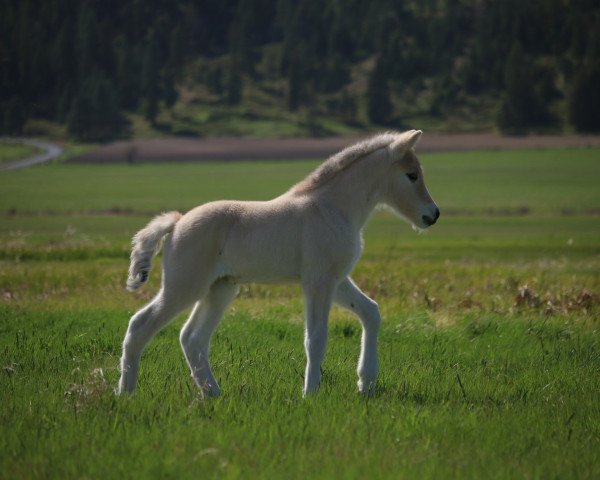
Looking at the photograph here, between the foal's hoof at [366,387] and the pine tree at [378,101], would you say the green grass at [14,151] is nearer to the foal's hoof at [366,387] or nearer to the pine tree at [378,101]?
the pine tree at [378,101]

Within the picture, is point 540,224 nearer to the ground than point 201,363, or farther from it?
nearer to the ground

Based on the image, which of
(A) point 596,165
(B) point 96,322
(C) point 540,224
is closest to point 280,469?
(B) point 96,322

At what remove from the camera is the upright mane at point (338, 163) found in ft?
31.1

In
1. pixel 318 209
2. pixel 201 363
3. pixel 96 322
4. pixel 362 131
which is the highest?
pixel 318 209

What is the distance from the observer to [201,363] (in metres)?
9.23

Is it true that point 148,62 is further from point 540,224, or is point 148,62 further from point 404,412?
point 404,412

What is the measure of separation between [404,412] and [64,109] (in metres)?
134

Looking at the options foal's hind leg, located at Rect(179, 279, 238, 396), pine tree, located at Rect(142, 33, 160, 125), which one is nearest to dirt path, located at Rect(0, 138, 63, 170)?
pine tree, located at Rect(142, 33, 160, 125)

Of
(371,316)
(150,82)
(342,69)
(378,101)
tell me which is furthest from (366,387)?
(342,69)

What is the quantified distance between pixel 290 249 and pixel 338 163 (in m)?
1.10

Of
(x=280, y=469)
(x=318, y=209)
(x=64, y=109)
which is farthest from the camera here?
(x=64, y=109)

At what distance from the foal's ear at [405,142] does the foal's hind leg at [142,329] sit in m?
2.56

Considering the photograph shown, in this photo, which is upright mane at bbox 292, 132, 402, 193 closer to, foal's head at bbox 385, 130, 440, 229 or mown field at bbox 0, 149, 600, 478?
foal's head at bbox 385, 130, 440, 229

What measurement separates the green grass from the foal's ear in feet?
303
